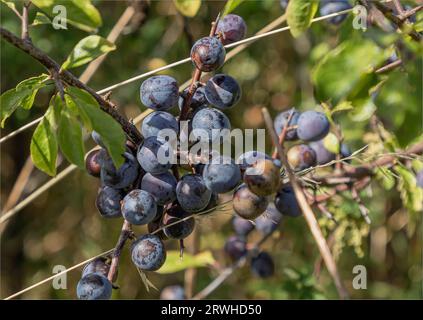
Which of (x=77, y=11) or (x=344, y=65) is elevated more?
(x=77, y=11)

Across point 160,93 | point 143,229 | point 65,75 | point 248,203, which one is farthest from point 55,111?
point 143,229

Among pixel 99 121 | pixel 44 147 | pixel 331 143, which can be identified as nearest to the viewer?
pixel 99 121

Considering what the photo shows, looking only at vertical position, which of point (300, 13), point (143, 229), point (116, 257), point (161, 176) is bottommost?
point (116, 257)

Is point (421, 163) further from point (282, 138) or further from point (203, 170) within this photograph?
point (203, 170)

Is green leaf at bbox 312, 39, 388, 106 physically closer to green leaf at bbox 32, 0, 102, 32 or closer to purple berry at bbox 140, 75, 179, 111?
purple berry at bbox 140, 75, 179, 111

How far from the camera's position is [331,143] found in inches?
54.7

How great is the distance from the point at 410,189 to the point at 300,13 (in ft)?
1.87

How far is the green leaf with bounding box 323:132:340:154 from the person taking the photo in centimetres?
138

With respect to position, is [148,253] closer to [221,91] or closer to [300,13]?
[221,91]

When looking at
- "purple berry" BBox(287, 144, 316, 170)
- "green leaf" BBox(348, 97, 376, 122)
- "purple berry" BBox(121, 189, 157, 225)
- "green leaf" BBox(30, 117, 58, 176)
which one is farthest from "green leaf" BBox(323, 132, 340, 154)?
"green leaf" BBox(30, 117, 58, 176)

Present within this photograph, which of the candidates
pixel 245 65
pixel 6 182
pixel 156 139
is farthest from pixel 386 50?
pixel 6 182

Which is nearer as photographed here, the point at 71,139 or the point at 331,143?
the point at 71,139

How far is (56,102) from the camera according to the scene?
37.4 inches

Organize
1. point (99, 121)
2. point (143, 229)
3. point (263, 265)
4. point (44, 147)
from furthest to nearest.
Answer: point (143, 229)
point (263, 265)
point (44, 147)
point (99, 121)
